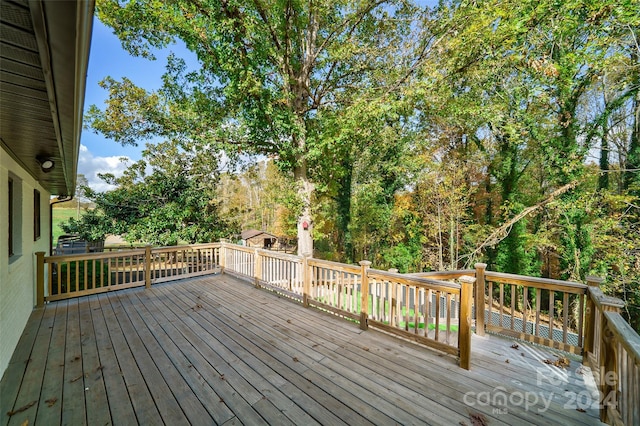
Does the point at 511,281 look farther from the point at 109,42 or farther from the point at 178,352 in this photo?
the point at 109,42

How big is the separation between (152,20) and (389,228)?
481 inches

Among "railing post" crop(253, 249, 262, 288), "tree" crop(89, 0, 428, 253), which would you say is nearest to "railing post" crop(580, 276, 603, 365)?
"railing post" crop(253, 249, 262, 288)

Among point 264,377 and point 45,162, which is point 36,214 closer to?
point 45,162

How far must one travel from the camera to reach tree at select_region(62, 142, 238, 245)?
28.1 ft

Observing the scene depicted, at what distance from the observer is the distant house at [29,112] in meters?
0.94

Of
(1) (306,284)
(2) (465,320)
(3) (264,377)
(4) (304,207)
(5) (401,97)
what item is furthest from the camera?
(4) (304,207)

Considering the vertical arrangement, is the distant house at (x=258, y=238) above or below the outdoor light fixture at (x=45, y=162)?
below

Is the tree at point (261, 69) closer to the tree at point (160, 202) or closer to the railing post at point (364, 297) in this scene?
the tree at point (160, 202)

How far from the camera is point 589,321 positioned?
2750 millimetres

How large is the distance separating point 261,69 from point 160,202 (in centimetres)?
600

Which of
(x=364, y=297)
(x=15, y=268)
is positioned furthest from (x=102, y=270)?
(x=364, y=297)

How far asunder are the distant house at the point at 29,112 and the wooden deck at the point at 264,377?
2.31ft

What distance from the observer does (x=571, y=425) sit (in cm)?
196

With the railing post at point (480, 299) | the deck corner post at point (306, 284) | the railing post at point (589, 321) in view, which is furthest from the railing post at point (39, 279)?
the railing post at point (589, 321)
